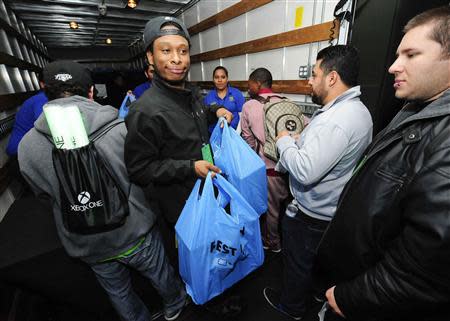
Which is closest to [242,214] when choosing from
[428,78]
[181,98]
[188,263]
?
[188,263]

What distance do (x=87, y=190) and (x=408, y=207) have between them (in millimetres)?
1281

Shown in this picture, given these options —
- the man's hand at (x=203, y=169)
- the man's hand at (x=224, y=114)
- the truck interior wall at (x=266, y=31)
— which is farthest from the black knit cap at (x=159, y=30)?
the truck interior wall at (x=266, y=31)

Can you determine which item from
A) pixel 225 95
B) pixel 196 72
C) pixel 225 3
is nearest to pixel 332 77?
pixel 225 95

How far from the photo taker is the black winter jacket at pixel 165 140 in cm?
119

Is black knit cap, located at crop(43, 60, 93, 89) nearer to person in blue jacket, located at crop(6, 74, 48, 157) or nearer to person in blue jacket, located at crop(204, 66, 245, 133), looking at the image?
person in blue jacket, located at crop(6, 74, 48, 157)

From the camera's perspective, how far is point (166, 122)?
124cm

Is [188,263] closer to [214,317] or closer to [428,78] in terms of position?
[214,317]

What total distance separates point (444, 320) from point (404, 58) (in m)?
0.93

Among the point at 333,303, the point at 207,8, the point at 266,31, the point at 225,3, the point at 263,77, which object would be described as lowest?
the point at 333,303

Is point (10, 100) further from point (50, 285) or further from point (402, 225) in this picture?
point (402, 225)

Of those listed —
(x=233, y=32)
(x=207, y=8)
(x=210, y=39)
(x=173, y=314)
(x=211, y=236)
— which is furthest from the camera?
(x=210, y=39)

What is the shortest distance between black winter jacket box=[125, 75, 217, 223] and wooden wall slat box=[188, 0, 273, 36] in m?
2.90

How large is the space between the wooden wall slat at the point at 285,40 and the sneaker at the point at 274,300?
9.12 ft

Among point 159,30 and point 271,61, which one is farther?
point 271,61
